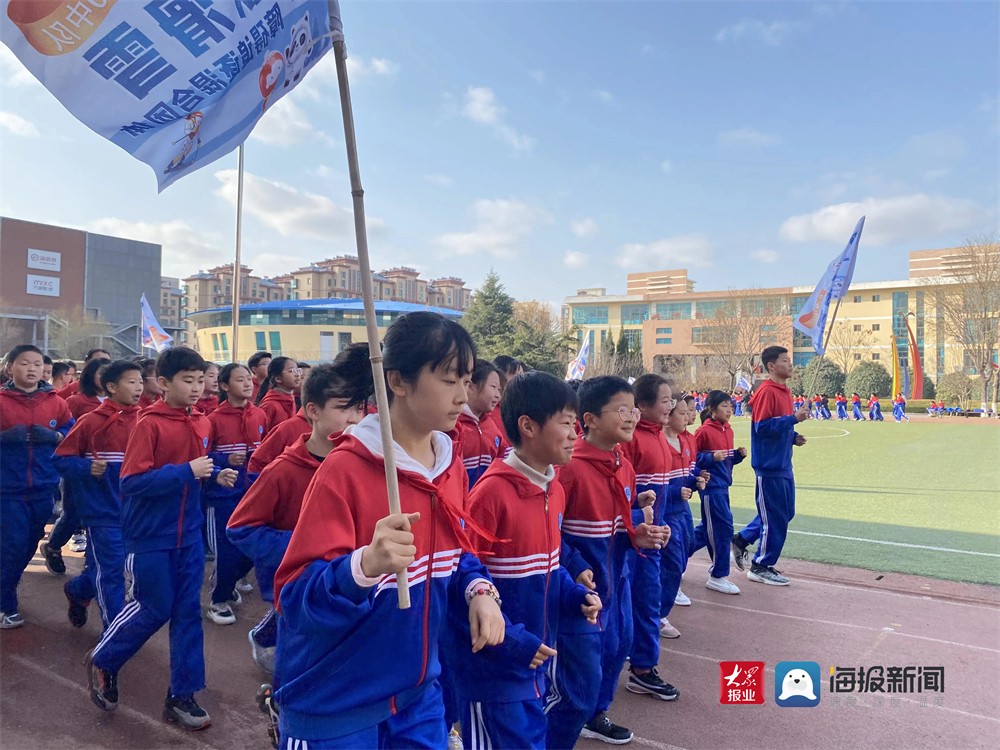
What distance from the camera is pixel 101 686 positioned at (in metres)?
3.49

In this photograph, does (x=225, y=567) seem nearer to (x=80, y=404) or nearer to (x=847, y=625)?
(x=80, y=404)

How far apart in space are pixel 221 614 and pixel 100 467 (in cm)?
141

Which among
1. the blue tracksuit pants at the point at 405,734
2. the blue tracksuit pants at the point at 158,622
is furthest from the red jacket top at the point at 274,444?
the blue tracksuit pants at the point at 405,734

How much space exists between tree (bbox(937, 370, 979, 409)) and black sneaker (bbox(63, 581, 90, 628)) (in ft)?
154

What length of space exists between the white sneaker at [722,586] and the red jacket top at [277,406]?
4.08 meters

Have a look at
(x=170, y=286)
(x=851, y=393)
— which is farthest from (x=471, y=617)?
(x=170, y=286)

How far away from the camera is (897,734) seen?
3.53 metres

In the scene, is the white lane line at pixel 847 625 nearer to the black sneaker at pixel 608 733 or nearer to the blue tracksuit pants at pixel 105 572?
the black sneaker at pixel 608 733

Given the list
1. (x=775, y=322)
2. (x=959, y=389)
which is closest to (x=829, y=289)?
(x=959, y=389)

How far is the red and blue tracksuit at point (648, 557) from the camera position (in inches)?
153

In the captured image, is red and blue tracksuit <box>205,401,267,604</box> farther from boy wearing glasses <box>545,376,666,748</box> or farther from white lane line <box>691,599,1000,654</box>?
white lane line <box>691,599,1000,654</box>

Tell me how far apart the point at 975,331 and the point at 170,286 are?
116 meters

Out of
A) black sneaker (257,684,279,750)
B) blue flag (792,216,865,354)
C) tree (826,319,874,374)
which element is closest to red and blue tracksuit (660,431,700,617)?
black sneaker (257,684,279,750)

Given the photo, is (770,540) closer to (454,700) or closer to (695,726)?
(695,726)
